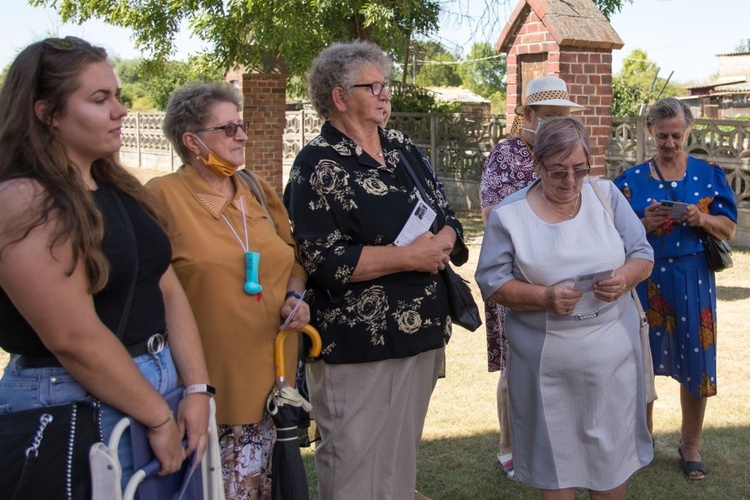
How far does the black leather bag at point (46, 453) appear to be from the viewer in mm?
1953

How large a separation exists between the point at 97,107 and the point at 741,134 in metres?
10.9

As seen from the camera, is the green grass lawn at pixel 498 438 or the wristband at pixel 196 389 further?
the green grass lawn at pixel 498 438

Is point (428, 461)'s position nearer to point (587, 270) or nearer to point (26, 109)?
point (587, 270)

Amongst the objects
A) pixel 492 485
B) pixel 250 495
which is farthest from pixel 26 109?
pixel 492 485

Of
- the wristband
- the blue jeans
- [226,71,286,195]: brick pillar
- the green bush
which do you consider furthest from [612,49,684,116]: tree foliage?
the blue jeans

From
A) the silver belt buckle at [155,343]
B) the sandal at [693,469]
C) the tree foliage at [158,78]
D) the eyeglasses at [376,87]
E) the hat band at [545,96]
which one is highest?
the tree foliage at [158,78]

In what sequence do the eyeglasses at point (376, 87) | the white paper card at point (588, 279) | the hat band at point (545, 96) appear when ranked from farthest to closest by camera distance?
1. the hat band at point (545, 96)
2. the eyeglasses at point (376, 87)
3. the white paper card at point (588, 279)

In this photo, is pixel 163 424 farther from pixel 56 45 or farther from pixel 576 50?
pixel 576 50

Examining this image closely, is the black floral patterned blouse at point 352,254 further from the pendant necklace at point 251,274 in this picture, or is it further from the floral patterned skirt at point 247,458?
the floral patterned skirt at point 247,458

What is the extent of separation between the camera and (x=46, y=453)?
198 centimetres

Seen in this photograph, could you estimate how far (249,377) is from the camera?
2.88 m

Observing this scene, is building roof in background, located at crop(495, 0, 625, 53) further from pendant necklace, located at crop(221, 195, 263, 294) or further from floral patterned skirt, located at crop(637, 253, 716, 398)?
pendant necklace, located at crop(221, 195, 263, 294)

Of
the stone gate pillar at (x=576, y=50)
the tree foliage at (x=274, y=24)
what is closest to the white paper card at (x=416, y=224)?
A: the stone gate pillar at (x=576, y=50)

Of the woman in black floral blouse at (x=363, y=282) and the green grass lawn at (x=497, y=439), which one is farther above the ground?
the woman in black floral blouse at (x=363, y=282)
